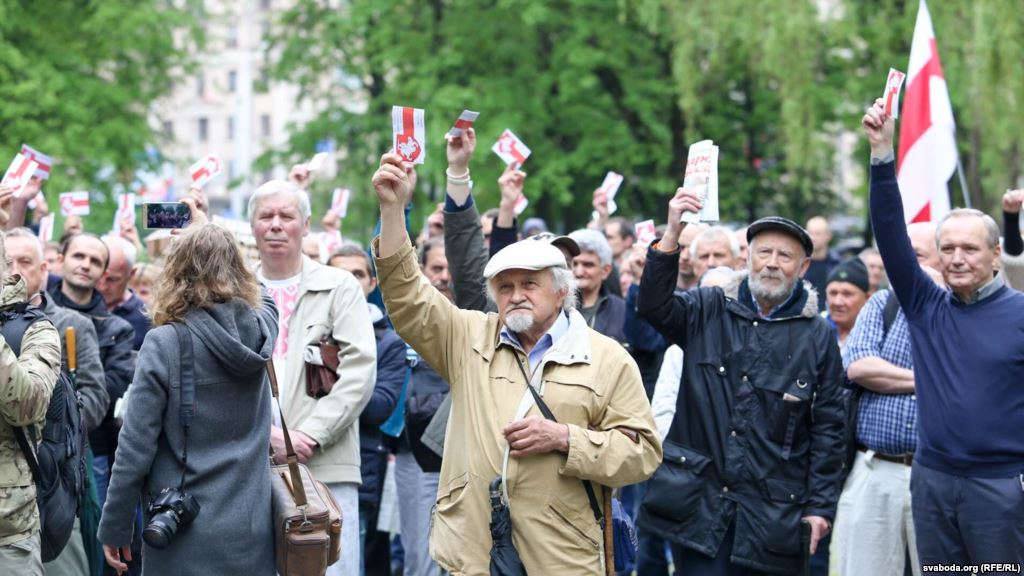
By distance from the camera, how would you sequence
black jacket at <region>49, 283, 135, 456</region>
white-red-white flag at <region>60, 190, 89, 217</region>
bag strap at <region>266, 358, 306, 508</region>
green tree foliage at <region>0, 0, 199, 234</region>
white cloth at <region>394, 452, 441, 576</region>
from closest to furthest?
bag strap at <region>266, 358, 306, 508</region> → black jacket at <region>49, 283, 135, 456</region> → white cloth at <region>394, 452, 441, 576</region> → white-red-white flag at <region>60, 190, 89, 217</region> → green tree foliage at <region>0, 0, 199, 234</region>

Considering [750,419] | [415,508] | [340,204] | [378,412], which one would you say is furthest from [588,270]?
[340,204]

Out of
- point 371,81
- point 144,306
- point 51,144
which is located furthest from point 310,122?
point 144,306

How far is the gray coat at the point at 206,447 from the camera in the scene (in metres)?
5.11

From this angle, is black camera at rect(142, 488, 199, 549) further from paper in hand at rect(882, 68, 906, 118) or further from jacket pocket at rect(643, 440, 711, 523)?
paper in hand at rect(882, 68, 906, 118)

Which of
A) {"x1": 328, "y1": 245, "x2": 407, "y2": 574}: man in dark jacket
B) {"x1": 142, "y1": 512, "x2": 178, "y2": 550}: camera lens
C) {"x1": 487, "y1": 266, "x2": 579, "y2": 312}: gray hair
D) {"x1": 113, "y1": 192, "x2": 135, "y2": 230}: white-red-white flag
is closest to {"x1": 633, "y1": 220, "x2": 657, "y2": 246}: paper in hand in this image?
{"x1": 328, "y1": 245, "x2": 407, "y2": 574}: man in dark jacket

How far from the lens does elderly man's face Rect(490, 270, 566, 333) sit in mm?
5273

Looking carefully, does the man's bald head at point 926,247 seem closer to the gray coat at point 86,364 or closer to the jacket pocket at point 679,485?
the jacket pocket at point 679,485

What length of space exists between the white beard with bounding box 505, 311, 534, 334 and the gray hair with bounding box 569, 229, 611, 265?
9.25ft

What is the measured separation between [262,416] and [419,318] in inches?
29.3

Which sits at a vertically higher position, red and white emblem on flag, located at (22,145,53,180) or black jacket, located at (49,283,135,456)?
red and white emblem on flag, located at (22,145,53,180)

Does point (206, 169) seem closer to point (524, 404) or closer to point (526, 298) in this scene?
point (526, 298)

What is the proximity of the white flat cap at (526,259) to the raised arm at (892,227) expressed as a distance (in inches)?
64.4

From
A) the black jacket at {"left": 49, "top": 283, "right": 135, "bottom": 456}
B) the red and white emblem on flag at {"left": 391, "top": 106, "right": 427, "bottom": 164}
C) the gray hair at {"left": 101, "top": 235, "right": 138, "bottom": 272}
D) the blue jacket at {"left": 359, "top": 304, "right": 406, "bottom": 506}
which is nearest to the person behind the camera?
the red and white emblem on flag at {"left": 391, "top": 106, "right": 427, "bottom": 164}

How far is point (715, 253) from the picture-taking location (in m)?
8.63
